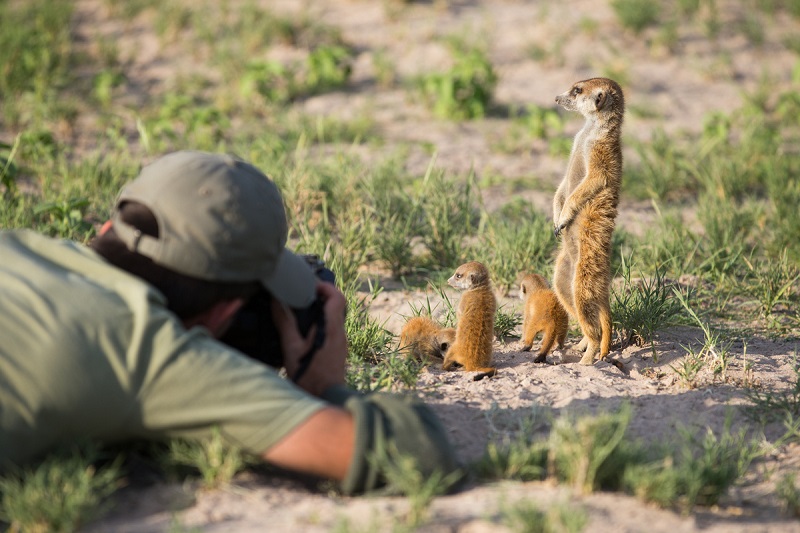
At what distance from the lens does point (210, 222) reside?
10.2 ft

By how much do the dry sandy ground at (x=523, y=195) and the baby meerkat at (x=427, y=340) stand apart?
0.31ft

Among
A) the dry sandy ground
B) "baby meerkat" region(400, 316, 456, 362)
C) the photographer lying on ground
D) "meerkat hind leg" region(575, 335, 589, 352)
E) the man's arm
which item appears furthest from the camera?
"meerkat hind leg" region(575, 335, 589, 352)

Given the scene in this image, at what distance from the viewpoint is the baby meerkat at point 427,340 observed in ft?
16.0

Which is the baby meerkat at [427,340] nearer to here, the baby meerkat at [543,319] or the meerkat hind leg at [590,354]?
the baby meerkat at [543,319]

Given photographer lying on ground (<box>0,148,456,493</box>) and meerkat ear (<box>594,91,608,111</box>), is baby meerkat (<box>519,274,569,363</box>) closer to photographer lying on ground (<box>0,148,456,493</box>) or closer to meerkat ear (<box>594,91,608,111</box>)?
meerkat ear (<box>594,91,608,111</box>)

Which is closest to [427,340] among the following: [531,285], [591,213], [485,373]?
[485,373]

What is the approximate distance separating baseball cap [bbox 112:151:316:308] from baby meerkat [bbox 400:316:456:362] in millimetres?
1652

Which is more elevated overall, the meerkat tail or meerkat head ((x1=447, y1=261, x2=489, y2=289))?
meerkat head ((x1=447, y1=261, x2=489, y2=289))

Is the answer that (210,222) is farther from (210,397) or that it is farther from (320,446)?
(320,446)

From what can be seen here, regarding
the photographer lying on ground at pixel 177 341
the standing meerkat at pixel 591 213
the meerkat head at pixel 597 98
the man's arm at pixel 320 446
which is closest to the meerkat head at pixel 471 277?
the standing meerkat at pixel 591 213

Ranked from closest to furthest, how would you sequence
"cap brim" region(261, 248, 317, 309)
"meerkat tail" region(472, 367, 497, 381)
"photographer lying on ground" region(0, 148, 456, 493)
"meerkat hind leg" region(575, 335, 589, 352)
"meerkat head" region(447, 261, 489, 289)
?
"photographer lying on ground" region(0, 148, 456, 493) → "cap brim" region(261, 248, 317, 309) → "meerkat tail" region(472, 367, 497, 381) → "meerkat head" region(447, 261, 489, 289) → "meerkat hind leg" region(575, 335, 589, 352)

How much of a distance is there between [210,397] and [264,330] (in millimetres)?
550

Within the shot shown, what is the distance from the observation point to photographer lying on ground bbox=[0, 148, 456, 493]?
112 inches

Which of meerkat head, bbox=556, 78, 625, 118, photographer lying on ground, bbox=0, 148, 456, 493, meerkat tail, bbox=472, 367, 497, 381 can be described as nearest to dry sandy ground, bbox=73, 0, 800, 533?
→ meerkat tail, bbox=472, 367, 497, 381
